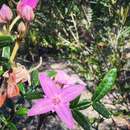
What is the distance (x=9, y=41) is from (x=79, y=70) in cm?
213

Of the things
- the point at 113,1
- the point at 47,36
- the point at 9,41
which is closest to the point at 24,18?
the point at 9,41

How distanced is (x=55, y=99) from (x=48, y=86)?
0.03m

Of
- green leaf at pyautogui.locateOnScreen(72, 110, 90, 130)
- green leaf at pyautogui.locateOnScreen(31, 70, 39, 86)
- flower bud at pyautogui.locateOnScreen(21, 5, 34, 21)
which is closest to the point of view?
flower bud at pyautogui.locateOnScreen(21, 5, 34, 21)

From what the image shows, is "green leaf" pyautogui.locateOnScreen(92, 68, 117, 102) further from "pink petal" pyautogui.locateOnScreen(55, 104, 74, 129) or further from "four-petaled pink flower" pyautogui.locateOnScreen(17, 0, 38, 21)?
"four-petaled pink flower" pyautogui.locateOnScreen(17, 0, 38, 21)

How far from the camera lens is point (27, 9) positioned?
2.79 feet

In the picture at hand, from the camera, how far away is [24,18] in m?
0.86

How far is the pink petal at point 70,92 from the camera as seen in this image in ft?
2.97

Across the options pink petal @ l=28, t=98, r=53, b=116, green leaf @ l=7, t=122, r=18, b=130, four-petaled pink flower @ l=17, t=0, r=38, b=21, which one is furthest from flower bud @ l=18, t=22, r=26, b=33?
green leaf @ l=7, t=122, r=18, b=130

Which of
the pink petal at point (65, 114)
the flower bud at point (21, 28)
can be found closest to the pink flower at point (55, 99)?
the pink petal at point (65, 114)

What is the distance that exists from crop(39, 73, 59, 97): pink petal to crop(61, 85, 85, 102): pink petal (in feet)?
0.06

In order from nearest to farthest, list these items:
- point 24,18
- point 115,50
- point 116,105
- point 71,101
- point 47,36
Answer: point 24,18 → point 71,101 → point 47,36 → point 115,50 → point 116,105

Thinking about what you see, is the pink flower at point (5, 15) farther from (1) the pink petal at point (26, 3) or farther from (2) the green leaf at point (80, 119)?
(2) the green leaf at point (80, 119)

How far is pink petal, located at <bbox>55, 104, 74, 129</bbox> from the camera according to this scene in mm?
869

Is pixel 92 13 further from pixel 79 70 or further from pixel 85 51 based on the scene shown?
pixel 79 70
